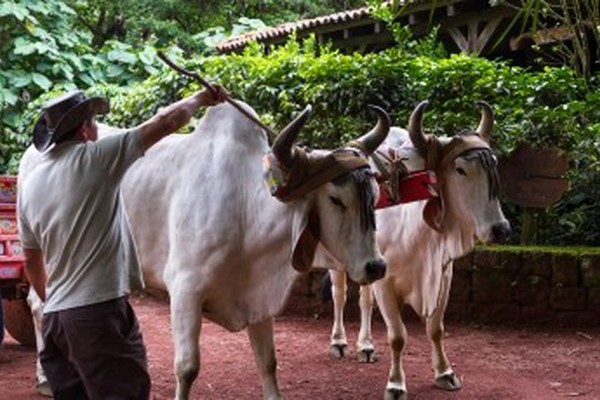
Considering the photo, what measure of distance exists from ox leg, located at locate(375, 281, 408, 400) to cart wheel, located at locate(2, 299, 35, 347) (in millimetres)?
2805

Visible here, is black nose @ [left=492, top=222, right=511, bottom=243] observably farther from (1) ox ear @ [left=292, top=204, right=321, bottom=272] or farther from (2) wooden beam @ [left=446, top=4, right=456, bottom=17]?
(2) wooden beam @ [left=446, top=4, right=456, bottom=17]

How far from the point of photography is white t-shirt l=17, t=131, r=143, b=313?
3.24m

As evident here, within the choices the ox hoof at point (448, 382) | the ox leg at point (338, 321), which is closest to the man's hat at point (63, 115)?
the ox hoof at point (448, 382)

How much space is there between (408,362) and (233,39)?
27.3 ft

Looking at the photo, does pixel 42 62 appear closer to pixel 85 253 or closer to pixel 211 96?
pixel 211 96

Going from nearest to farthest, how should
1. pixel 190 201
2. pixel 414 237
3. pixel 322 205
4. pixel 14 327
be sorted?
1. pixel 322 205
2. pixel 190 201
3. pixel 414 237
4. pixel 14 327

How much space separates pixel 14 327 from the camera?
6711mm

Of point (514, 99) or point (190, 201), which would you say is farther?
point (514, 99)

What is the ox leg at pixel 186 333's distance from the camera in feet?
13.6

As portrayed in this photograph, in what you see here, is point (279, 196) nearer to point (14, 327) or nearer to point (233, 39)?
point (14, 327)

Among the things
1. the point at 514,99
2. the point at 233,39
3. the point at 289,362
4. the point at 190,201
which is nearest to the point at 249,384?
the point at 289,362

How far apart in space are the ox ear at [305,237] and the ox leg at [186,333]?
22.1 inches

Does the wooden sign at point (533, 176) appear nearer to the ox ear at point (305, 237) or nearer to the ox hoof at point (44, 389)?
the ox ear at point (305, 237)

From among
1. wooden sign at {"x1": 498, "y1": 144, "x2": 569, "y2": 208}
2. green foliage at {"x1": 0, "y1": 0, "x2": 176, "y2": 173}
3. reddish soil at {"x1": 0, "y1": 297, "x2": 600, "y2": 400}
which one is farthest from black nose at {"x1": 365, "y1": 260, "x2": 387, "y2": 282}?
green foliage at {"x1": 0, "y1": 0, "x2": 176, "y2": 173}
